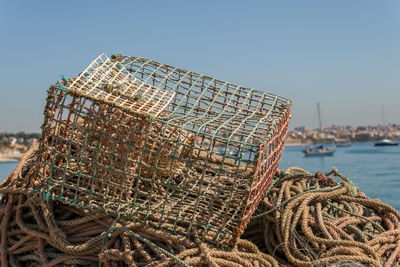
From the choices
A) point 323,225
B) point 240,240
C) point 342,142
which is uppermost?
point 323,225

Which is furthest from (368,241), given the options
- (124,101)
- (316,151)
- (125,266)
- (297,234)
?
(316,151)

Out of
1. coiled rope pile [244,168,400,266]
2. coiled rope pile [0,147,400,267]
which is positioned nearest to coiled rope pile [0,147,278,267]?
coiled rope pile [0,147,400,267]

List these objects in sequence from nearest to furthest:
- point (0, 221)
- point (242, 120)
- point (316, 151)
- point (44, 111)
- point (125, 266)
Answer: point (125, 266)
point (44, 111)
point (242, 120)
point (0, 221)
point (316, 151)

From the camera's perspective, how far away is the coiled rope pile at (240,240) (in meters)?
1.86

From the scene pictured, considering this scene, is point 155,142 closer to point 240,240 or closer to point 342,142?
point 240,240

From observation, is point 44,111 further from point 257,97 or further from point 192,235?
point 257,97

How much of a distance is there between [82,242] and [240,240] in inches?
33.0

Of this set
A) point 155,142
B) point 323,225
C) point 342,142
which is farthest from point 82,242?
point 342,142

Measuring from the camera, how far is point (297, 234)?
210 centimetres

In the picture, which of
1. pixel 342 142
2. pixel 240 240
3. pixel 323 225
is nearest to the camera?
pixel 240 240

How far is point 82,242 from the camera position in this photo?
6.66 ft

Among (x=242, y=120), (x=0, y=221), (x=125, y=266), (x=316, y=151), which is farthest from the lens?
(x=316, y=151)

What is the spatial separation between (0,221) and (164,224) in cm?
113

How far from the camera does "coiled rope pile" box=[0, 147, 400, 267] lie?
1.86 m
